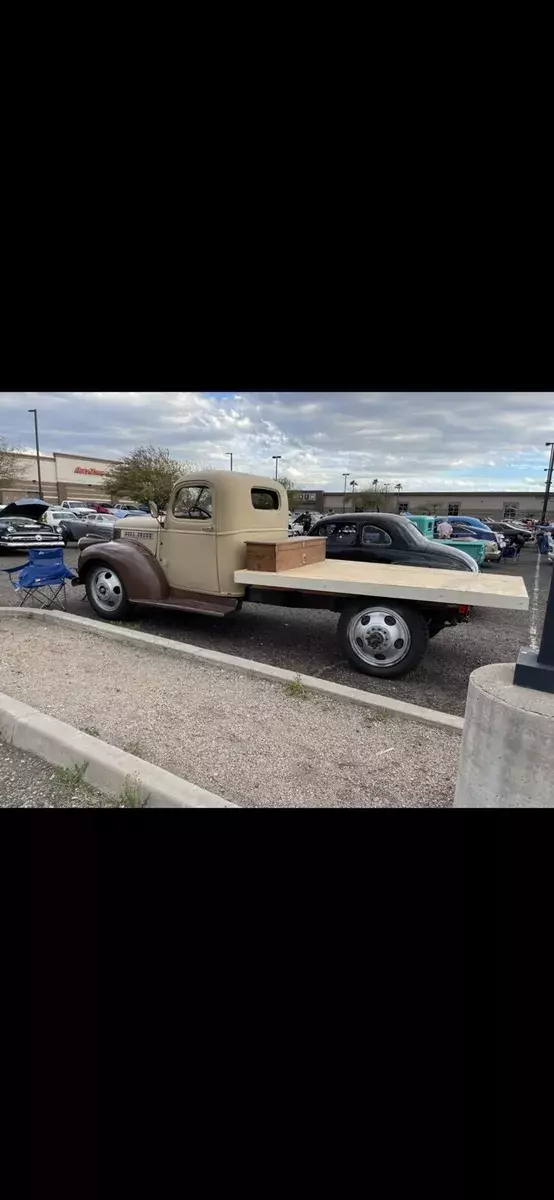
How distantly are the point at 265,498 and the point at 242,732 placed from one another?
11.4 ft

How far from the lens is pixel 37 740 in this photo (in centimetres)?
317

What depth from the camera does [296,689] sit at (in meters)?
4.23

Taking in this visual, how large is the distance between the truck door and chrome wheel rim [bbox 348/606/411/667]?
1691 mm

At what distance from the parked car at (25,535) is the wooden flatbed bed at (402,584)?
21.3 ft

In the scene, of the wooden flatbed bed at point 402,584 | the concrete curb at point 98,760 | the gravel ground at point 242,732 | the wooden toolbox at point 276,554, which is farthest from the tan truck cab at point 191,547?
the concrete curb at point 98,760

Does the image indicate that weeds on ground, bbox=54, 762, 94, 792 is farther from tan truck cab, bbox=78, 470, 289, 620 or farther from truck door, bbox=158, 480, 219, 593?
truck door, bbox=158, 480, 219, 593

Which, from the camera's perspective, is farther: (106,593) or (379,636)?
(106,593)

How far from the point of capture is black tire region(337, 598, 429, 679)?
15.0 ft

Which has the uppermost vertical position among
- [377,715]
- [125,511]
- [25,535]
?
[125,511]

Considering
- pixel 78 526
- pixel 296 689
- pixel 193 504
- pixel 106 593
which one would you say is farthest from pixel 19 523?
pixel 296 689

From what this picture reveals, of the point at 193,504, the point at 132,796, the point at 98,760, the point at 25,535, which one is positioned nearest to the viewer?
the point at 132,796

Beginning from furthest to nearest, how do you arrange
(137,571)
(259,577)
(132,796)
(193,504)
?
(137,571), (193,504), (259,577), (132,796)

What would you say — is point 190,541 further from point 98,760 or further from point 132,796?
point 132,796

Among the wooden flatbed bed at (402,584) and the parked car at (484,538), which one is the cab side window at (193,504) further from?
the parked car at (484,538)
